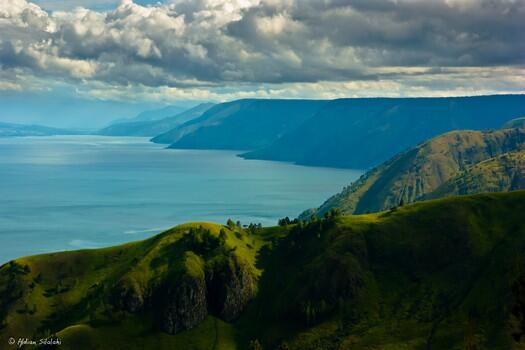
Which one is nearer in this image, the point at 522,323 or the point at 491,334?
the point at 522,323

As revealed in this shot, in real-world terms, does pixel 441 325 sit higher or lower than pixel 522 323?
lower

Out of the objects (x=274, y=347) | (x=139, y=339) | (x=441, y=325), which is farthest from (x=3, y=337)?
(x=441, y=325)

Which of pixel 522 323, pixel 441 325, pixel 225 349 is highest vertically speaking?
pixel 522 323

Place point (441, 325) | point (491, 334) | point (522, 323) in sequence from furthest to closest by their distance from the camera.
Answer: point (441, 325) → point (491, 334) → point (522, 323)

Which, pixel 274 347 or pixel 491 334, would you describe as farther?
pixel 274 347

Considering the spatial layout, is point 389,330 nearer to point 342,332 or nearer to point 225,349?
point 342,332

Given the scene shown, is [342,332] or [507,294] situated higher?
[507,294]

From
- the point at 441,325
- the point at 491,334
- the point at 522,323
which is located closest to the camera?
the point at 522,323

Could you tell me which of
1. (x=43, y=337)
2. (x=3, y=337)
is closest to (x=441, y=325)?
(x=43, y=337)

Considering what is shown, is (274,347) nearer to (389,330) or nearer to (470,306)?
(389,330)
